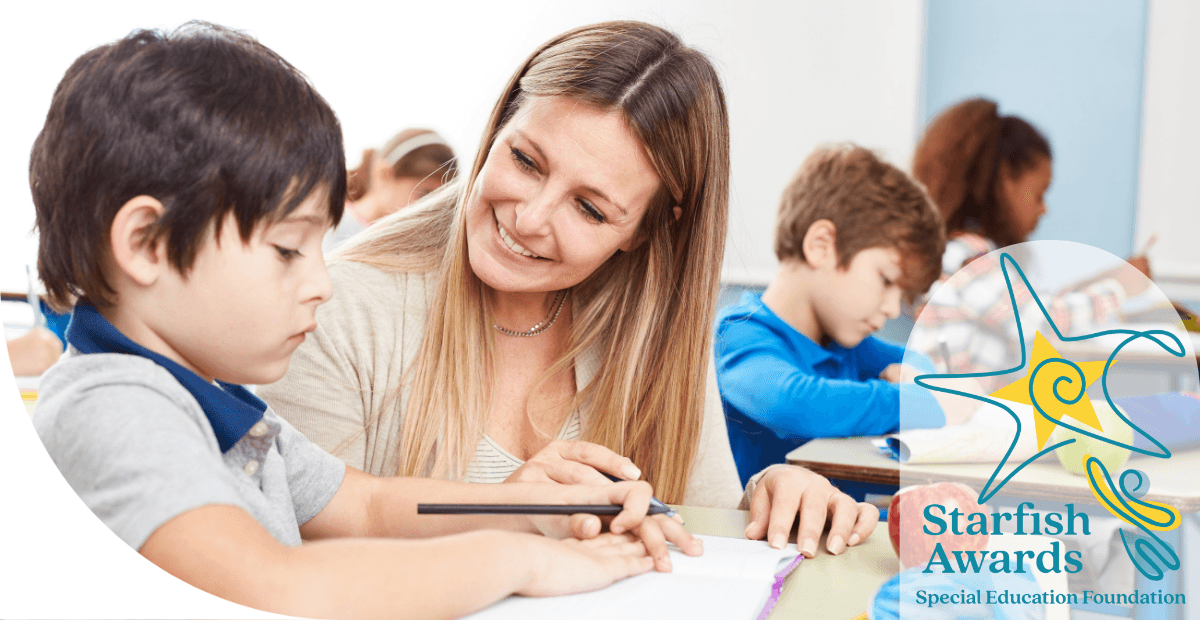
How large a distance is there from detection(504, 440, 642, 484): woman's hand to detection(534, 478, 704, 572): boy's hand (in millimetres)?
15

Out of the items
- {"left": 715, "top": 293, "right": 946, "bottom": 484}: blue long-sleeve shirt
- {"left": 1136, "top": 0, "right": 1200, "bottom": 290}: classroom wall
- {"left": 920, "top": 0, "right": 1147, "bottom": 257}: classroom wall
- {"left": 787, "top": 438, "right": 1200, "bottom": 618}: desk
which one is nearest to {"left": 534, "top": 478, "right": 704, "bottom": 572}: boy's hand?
{"left": 787, "top": 438, "right": 1200, "bottom": 618}: desk

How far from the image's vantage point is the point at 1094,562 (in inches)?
17.1

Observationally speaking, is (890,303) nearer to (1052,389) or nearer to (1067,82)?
(1052,389)

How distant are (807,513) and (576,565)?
178mm

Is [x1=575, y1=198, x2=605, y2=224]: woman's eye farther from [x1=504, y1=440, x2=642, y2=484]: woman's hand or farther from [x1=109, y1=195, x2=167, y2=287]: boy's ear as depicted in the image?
[x1=109, y1=195, x2=167, y2=287]: boy's ear

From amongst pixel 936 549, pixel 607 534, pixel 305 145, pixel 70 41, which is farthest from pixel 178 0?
pixel 936 549

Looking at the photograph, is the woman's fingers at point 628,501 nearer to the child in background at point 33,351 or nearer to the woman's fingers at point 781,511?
the woman's fingers at point 781,511

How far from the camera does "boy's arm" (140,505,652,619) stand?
0.97ft

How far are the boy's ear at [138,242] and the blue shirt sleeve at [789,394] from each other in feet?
2.82

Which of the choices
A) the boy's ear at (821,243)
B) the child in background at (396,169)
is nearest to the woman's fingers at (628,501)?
the boy's ear at (821,243)

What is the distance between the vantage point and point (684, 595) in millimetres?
400

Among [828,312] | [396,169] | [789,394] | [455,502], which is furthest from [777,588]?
[396,169]

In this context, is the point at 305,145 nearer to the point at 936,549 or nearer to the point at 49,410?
the point at 49,410

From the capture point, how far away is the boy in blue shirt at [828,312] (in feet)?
3.50
